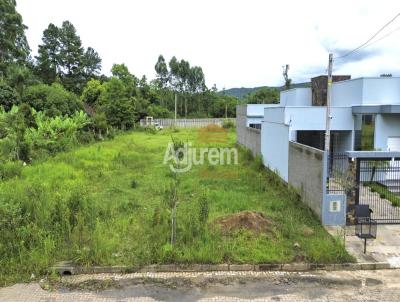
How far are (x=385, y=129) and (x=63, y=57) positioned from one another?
57.9 metres

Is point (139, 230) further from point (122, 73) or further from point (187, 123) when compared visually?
point (122, 73)

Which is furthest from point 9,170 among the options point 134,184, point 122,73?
point 122,73

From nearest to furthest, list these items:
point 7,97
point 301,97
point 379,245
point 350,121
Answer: point 379,245 < point 350,121 < point 301,97 < point 7,97

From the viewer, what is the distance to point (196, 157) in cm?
2388

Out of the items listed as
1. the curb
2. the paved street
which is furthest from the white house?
Result: the paved street

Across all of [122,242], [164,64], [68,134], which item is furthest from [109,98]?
[122,242]

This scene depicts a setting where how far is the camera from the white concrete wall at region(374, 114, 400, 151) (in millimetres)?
16906

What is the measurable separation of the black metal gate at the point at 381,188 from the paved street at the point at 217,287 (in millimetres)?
4237

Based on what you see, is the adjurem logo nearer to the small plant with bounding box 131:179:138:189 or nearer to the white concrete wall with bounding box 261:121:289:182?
the white concrete wall with bounding box 261:121:289:182

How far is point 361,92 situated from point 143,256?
1418cm

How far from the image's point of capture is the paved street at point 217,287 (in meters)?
6.63

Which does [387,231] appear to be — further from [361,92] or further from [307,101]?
[307,101]

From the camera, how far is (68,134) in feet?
83.6

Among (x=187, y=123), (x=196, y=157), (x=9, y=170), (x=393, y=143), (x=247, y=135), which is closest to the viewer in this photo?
(x=9, y=170)
